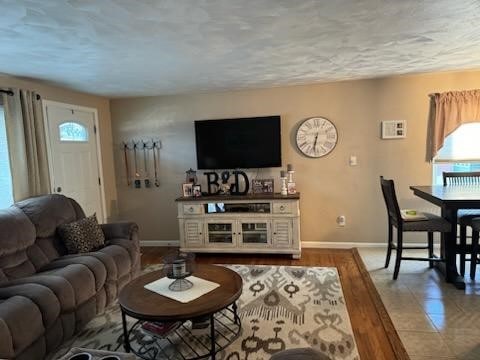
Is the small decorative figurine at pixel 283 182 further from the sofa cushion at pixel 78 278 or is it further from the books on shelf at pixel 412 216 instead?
the sofa cushion at pixel 78 278

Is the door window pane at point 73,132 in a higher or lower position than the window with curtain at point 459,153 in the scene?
higher

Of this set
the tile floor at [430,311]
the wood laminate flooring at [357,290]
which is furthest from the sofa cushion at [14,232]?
the tile floor at [430,311]

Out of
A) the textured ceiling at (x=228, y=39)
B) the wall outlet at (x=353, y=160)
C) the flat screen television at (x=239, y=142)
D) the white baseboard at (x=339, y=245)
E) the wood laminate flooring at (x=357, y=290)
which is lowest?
the wood laminate flooring at (x=357, y=290)

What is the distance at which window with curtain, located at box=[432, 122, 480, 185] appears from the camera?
12.8 ft

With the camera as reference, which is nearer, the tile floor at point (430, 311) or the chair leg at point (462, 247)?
the tile floor at point (430, 311)

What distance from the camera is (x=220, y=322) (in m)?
2.52

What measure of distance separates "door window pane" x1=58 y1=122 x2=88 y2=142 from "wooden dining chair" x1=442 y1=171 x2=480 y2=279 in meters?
4.51

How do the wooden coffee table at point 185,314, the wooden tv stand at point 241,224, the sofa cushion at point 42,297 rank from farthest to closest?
1. the wooden tv stand at point 241,224
2. the sofa cushion at point 42,297
3. the wooden coffee table at point 185,314

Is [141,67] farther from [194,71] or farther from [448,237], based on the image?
[448,237]

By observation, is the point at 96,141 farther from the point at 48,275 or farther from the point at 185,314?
the point at 185,314

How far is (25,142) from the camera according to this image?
10.5 feet

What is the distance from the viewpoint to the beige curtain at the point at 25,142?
3.13 meters

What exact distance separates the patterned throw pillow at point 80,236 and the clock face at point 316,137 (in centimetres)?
274

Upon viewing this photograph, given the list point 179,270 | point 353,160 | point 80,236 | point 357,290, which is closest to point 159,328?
point 179,270
